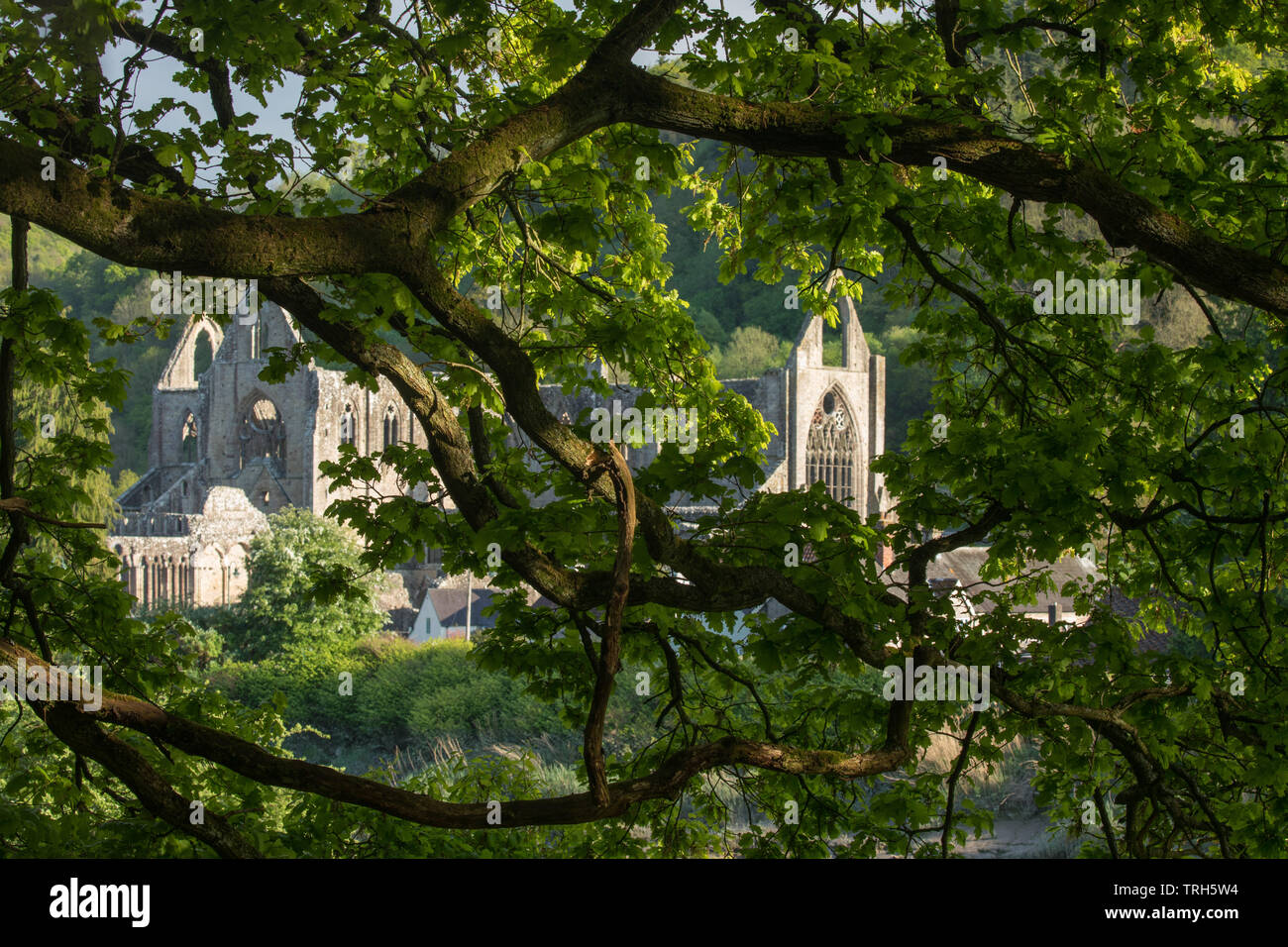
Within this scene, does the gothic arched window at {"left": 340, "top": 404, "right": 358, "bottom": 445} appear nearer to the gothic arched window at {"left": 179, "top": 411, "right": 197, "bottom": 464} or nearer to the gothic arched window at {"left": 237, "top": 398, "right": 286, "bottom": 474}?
the gothic arched window at {"left": 237, "top": 398, "right": 286, "bottom": 474}

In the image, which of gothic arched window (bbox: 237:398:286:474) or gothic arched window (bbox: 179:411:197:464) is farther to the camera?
gothic arched window (bbox: 179:411:197:464)

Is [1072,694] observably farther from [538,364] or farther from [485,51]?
[485,51]

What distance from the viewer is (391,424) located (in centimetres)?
4675

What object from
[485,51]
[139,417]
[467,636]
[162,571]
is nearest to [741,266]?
[485,51]

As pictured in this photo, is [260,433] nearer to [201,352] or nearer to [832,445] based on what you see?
[201,352]

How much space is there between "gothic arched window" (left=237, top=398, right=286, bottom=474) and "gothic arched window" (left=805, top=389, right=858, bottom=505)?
20588 mm

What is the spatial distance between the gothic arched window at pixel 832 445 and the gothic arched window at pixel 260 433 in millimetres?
20588

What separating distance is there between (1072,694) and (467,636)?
28480mm

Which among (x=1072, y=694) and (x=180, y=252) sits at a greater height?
(x=180, y=252)

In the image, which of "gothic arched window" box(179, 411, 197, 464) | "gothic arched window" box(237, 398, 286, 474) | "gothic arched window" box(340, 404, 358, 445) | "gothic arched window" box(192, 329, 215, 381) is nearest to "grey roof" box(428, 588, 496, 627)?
"gothic arched window" box(340, 404, 358, 445)

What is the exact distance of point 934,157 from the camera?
5.26 m

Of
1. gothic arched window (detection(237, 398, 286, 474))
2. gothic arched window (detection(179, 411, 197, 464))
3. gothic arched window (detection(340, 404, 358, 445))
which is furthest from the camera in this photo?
gothic arched window (detection(179, 411, 197, 464))

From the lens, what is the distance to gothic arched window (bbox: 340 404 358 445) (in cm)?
4641

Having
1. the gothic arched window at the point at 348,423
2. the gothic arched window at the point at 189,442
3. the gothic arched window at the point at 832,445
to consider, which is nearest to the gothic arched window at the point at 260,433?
the gothic arched window at the point at 348,423
